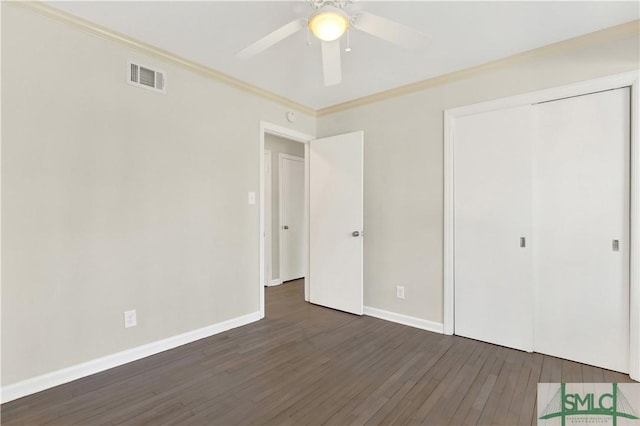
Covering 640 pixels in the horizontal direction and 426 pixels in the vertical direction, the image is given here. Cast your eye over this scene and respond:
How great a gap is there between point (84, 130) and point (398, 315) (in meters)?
3.17

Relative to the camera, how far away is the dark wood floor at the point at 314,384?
1.76 metres

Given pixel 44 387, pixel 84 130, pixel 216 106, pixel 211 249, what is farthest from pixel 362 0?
pixel 44 387

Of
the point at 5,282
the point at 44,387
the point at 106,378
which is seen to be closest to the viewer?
the point at 5,282

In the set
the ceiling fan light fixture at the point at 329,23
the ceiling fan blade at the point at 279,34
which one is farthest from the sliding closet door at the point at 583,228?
the ceiling fan blade at the point at 279,34

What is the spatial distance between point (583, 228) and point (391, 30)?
6.77 feet

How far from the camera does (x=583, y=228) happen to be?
7.69 feet

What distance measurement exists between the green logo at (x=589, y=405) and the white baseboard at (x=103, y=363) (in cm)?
254

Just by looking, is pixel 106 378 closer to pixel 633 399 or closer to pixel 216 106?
pixel 216 106

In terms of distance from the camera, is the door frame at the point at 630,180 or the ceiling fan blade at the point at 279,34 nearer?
the ceiling fan blade at the point at 279,34

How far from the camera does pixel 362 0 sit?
1863 mm

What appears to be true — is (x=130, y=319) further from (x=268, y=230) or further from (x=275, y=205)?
(x=275, y=205)

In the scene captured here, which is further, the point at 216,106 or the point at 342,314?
the point at 342,314

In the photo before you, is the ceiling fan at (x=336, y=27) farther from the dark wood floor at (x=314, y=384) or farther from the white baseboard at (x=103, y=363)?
the white baseboard at (x=103, y=363)

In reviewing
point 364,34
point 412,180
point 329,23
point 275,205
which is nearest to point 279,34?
point 329,23
